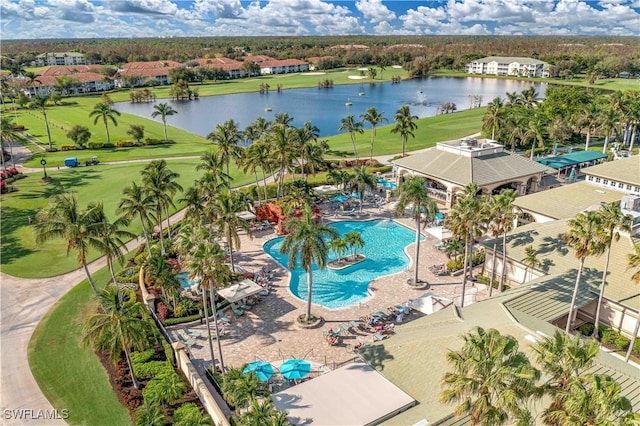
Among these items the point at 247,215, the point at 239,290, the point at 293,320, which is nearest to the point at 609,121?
the point at 247,215

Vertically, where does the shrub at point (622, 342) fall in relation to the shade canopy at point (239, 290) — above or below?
below

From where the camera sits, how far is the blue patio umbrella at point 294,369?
27641 millimetres

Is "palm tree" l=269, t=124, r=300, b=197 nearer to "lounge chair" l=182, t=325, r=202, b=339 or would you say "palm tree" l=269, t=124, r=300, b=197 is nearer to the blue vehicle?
"lounge chair" l=182, t=325, r=202, b=339

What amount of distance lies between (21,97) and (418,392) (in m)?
150

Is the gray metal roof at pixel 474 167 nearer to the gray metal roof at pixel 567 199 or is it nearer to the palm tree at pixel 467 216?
the gray metal roof at pixel 567 199

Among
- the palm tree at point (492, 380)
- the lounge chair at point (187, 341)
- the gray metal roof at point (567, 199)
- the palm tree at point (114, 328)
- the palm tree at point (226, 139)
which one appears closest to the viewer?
the palm tree at point (492, 380)

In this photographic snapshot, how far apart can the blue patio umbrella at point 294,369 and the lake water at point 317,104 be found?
9121cm

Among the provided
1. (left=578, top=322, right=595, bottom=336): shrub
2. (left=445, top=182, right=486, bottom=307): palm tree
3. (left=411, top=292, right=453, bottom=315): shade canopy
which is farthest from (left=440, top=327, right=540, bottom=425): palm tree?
(left=578, top=322, right=595, bottom=336): shrub

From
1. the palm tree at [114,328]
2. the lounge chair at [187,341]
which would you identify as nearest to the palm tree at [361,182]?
the lounge chair at [187,341]

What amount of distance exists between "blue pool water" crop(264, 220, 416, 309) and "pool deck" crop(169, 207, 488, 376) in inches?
37.1

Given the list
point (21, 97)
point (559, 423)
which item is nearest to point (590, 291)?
point (559, 423)

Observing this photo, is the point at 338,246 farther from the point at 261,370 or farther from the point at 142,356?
the point at 142,356

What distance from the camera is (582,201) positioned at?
47.5m

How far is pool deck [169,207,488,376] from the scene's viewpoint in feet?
103
